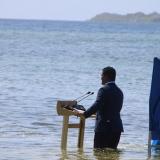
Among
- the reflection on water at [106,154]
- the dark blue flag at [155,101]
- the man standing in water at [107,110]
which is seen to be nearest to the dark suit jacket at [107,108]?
the man standing in water at [107,110]

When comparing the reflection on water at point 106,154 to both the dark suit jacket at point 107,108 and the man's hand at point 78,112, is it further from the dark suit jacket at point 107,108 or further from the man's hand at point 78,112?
the man's hand at point 78,112

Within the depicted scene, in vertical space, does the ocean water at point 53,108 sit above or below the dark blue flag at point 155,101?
below

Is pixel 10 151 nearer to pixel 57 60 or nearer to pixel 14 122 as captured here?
pixel 14 122

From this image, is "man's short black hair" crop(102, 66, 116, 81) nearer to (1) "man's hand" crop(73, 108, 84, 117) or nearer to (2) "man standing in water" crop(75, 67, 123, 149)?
(2) "man standing in water" crop(75, 67, 123, 149)

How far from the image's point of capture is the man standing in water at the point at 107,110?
36.3 feet

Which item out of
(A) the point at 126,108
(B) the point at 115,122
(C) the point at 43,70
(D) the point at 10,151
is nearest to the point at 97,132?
(B) the point at 115,122

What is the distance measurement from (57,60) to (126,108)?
2395cm

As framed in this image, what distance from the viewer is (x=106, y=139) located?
1134 cm

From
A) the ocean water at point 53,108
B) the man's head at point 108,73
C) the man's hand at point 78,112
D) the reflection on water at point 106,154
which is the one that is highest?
the man's head at point 108,73

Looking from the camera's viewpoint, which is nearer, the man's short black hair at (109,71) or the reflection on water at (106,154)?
the man's short black hair at (109,71)

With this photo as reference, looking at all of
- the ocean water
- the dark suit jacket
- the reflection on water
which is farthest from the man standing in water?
the ocean water

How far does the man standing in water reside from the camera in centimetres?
1106

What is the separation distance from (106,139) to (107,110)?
1.46 feet

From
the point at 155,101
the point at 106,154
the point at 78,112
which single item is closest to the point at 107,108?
the point at 78,112
